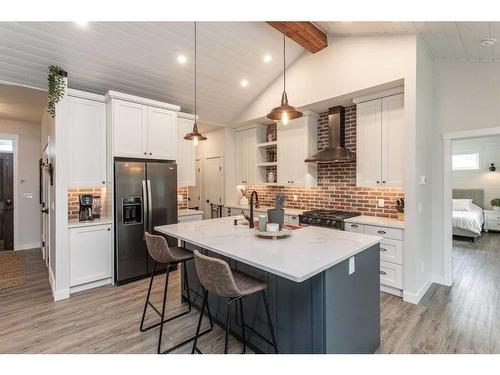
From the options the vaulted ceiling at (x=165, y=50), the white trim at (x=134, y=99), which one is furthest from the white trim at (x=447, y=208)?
the white trim at (x=134, y=99)

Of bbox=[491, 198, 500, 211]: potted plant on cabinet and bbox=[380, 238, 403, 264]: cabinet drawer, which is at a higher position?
bbox=[491, 198, 500, 211]: potted plant on cabinet

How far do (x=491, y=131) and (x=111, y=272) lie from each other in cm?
532

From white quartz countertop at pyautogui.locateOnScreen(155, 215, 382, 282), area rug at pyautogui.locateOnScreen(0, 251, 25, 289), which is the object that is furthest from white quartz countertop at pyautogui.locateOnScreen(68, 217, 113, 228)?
white quartz countertop at pyautogui.locateOnScreen(155, 215, 382, 282)

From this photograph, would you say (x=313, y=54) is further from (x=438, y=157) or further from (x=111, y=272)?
(x=111, y=272)

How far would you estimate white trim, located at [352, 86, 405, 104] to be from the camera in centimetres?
353

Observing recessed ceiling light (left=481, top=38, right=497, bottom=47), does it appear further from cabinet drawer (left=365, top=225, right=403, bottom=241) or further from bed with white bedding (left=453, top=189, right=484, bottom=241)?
bed with white bedding (left=453, top=189, right=484, bottom=241)

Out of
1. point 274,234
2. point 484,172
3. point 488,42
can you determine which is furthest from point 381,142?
point 484,172

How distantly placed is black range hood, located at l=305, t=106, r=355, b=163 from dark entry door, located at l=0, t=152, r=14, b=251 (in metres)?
6.11

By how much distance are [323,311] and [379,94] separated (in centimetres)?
313

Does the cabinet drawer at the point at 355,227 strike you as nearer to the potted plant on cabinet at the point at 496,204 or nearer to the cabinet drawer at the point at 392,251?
the cabinet drawer at the point at 392,251

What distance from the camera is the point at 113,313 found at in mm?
2982

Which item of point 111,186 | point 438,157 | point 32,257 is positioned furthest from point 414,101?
point 32,257

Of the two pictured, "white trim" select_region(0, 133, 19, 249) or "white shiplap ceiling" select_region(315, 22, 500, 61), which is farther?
"white trim" select_region(0, 133, 19, 249)

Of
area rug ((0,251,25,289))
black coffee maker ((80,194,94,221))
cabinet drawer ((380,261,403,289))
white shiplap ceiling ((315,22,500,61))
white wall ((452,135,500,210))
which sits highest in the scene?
white shiplap ceiling ((315,22,500,61))
